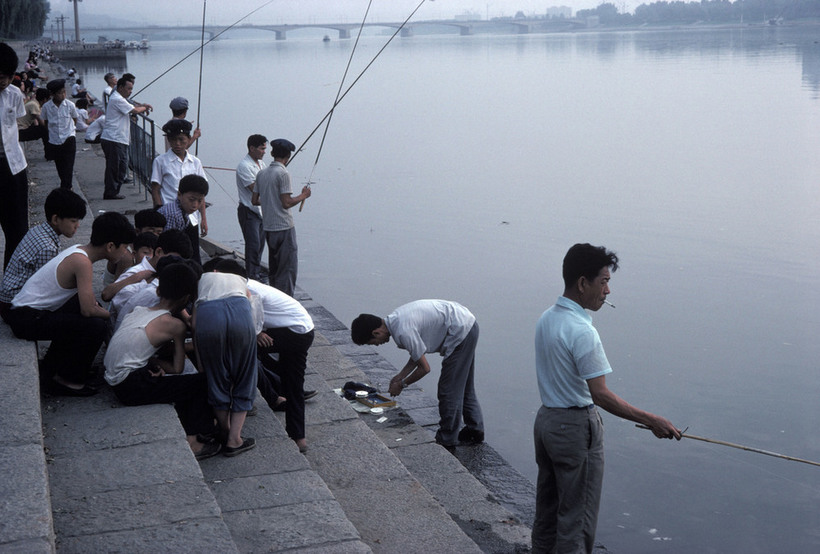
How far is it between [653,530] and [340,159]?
17.7 meters

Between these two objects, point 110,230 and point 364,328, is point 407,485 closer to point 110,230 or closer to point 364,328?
point 364,328

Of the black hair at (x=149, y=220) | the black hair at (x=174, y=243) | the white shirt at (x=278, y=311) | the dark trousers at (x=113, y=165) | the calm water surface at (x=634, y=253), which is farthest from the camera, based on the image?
the dark trousers at (x=113, y=165)

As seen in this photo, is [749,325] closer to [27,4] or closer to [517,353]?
[517,353]

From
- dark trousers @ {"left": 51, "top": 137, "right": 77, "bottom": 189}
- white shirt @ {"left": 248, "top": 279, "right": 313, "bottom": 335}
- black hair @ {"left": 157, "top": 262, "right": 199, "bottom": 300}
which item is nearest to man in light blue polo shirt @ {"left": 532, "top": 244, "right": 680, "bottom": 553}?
white shirt @ {"left": 248, "top": 279, "right": 313, "bottom": 335}

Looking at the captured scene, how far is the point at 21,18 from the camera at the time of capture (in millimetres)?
84062

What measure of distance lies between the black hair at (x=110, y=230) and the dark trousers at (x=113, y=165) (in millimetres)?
6772

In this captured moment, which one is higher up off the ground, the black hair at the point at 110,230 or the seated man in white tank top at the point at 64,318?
the black hair at the point at 110,230

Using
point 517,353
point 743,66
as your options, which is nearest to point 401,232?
point 517,353

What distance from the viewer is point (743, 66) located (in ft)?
166

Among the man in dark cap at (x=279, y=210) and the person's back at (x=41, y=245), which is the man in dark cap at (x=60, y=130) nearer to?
the man in dark cap at (x=279, y=210)

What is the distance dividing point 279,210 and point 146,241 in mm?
2464

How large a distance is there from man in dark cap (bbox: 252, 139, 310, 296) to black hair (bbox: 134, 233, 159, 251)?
7.32 feet

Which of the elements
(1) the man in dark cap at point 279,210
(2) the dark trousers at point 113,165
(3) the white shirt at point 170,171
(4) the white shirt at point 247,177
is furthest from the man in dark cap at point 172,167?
(2) the dark trousers at point 113,165

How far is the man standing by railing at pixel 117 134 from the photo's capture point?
10.5m
